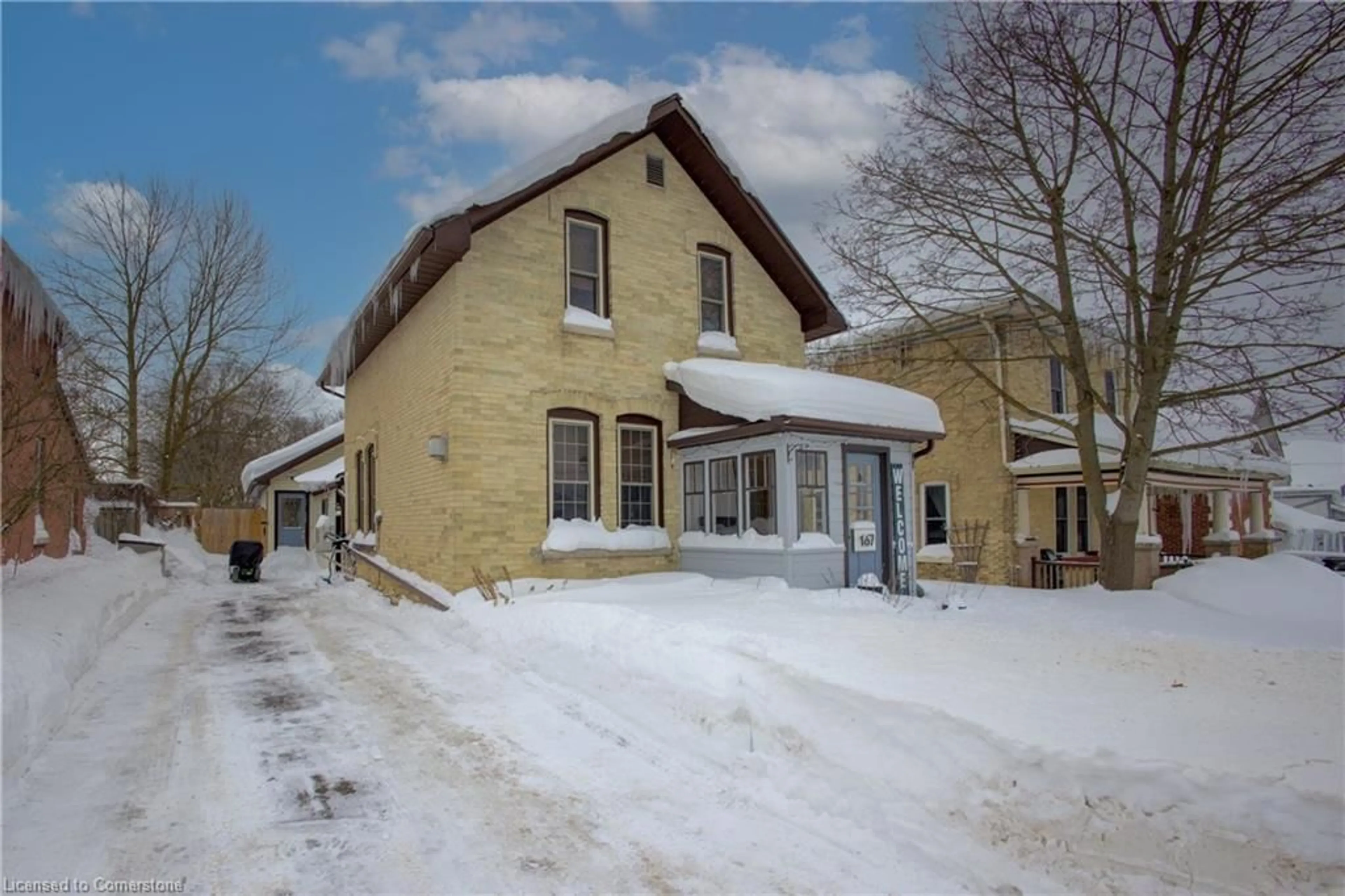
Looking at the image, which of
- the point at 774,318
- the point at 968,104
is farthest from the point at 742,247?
the point at 968,104

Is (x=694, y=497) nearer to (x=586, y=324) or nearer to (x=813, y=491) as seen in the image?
(x=813, y=491)

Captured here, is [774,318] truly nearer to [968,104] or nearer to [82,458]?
[968,104]

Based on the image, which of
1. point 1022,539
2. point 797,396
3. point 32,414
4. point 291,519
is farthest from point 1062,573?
point 291,519

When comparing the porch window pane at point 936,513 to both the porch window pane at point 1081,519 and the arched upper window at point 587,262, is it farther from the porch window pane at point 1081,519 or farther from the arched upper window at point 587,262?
the arched upper window at point 587,262

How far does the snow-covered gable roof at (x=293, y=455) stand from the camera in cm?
2669

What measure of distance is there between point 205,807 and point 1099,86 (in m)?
13.3

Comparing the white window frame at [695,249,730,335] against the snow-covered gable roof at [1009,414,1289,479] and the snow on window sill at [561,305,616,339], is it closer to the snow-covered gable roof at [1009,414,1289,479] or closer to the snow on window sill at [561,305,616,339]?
the snow on window sill at [561,305,616,339]

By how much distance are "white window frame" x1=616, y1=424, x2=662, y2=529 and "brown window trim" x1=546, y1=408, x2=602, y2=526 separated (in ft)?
1.06

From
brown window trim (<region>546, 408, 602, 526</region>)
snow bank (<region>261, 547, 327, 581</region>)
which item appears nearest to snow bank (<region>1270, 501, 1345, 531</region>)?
brown window trim (<region>546, 408, 602, 526</region>)

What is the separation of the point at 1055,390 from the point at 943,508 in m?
4.03

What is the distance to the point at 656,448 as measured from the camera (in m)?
13.1

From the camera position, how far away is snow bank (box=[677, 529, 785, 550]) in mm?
11242

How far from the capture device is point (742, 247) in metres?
14.7

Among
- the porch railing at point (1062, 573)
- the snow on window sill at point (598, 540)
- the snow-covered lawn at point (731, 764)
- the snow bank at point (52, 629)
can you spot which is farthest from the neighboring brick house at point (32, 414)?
the porch railing at point (1062, 573)
